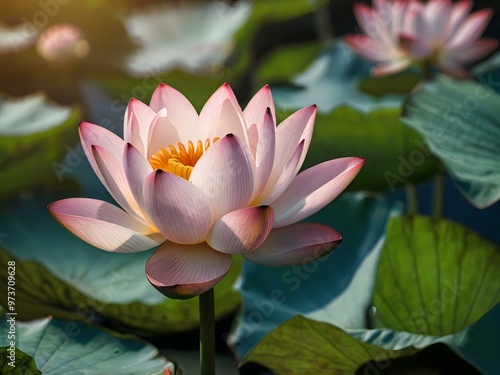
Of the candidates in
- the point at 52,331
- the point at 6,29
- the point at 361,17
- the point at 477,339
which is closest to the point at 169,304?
the point at 52,331

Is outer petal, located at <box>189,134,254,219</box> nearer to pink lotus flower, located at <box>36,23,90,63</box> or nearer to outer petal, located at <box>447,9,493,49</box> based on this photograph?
outer petal, located at <box>447,9,493,49</box>

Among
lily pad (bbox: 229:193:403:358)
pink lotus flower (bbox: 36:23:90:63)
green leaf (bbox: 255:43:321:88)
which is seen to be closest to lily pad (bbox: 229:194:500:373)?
lily pad (bbox: 229:193:403:358)

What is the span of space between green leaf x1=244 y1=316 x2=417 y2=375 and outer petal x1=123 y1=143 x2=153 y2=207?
0.26 metres

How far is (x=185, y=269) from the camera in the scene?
0.64 m

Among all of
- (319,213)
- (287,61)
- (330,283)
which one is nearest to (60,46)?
(287,61)

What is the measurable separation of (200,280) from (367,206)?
49cm

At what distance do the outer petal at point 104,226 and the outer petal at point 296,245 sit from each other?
3.9 inches

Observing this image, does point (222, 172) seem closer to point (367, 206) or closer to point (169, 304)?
point (169, 304)

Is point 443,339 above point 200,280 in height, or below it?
below

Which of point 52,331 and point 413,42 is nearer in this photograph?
point 52,331

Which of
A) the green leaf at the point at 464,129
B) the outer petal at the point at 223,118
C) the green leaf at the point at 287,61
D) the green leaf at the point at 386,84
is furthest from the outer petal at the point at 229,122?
the green leaf at the point at 287,61

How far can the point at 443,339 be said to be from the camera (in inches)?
30.3

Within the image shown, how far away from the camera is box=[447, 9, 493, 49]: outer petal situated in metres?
1.39

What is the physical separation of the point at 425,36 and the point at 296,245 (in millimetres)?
841
